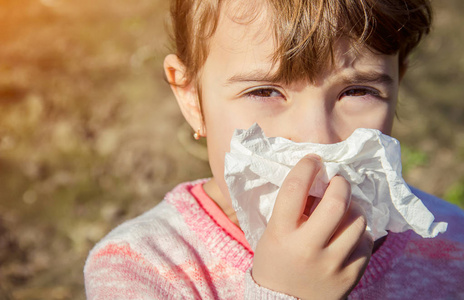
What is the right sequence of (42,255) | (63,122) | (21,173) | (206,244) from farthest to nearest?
1. (63,122)
2. (21,173)
3. (42,255)
4. (206,244)

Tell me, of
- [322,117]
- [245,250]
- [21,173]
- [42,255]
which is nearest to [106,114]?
[21,173]

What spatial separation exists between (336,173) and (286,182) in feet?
0.60

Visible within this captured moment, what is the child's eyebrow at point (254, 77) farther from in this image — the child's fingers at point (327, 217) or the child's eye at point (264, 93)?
the child's fingers at point (327, 217)

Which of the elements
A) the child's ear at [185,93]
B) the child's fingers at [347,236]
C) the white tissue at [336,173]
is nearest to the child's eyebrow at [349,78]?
the white tissue at [336,173]

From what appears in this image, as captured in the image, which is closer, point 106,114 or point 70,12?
point 106,114

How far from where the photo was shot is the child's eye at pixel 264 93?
1.82 m

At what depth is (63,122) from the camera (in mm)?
4371

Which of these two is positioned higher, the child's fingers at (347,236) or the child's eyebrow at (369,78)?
the child's eyebrow at (369,78)

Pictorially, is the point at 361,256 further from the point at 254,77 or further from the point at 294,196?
the point at 254,77

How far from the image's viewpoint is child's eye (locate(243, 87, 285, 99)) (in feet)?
5.98

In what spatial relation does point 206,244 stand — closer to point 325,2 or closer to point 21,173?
point 325,2

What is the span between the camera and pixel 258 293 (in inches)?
62.0

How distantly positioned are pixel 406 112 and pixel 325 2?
→ 10.0 feet

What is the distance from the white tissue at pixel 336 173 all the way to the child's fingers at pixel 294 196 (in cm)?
11
